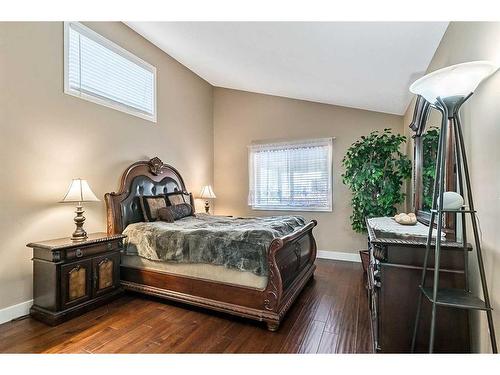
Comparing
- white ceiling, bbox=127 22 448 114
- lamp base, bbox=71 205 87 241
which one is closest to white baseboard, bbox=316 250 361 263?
white ceiling, bbox=127 22 448 114

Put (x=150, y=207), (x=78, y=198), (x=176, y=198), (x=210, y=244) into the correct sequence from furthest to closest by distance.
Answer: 1. (x=176, y=198)
2. (x=150, y=207)
3. (x=78, y=198)
4. (x=210, y=244)

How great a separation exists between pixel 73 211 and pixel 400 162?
13.6 feet

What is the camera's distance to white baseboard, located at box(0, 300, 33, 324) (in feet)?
7.66

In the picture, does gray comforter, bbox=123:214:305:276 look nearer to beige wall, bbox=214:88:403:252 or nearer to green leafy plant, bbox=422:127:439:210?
green leafy plant, bbox=422:127:439:210

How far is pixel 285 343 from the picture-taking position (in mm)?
1987

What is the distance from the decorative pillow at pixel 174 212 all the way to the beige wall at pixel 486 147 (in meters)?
3.21

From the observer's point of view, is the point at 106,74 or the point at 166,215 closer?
the point at 106,74

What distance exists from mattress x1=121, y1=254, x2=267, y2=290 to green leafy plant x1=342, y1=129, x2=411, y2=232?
216 centimetres

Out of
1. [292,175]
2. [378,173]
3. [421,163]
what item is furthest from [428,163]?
[292,175]

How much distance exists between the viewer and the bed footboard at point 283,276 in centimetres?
219

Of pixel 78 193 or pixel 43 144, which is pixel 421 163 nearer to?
pixel 78 193

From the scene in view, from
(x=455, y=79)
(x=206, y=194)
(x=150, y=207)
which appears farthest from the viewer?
(x=206, y=194)

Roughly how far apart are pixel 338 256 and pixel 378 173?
1728mm

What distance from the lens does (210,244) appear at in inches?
99.4
